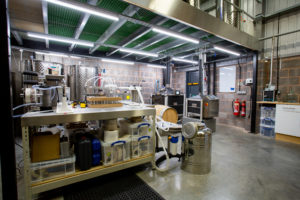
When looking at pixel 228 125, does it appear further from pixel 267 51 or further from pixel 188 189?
pixel 188 189

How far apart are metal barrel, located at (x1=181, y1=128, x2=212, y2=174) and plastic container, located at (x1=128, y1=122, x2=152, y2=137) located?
2.18 feet

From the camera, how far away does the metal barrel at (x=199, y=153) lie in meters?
2.22

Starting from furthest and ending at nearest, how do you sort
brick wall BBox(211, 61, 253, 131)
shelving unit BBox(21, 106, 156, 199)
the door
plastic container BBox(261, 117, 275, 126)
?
the door < brick wall BBox(211, 61, 253, 131) < plastic container BBox(261, 117, 275, 126) < shelving unit BBox(21, 106, 156, 199)

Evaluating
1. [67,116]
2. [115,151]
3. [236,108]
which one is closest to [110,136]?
[115,151]

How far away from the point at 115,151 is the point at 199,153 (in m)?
1.27

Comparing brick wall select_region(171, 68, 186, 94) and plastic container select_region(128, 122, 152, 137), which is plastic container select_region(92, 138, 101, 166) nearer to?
Answer: plastic container select_region(128, 122, 152, 137)

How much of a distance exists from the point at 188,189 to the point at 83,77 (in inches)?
198

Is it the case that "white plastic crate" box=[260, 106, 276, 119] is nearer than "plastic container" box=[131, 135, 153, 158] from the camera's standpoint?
No

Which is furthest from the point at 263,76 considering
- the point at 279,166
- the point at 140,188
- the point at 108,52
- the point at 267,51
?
the point at 108,52

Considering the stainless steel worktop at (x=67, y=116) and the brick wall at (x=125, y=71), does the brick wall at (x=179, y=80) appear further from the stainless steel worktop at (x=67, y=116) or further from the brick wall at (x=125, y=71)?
the stainless steel worktop at (x=67, y=116)

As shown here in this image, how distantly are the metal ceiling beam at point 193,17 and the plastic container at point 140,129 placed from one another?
200 cm

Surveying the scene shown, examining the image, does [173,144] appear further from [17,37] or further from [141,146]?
[17,37]

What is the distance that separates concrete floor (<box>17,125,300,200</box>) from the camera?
5.97ft

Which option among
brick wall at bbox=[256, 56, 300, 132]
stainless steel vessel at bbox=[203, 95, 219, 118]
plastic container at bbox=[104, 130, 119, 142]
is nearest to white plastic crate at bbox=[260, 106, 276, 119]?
brick wall at bbox=[256, 56, 300, 132]
